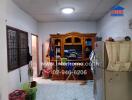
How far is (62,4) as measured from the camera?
166 inches

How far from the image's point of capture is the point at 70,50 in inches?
263

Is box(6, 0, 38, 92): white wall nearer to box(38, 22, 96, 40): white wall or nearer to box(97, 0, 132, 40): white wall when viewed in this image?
box(38, 22, 96, 40): white wall

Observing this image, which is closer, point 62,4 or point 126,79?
point 126,79

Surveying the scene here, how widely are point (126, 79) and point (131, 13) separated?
1449 millimetres

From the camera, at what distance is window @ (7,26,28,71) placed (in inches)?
144

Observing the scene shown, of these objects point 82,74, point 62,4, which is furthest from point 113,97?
point 82,74

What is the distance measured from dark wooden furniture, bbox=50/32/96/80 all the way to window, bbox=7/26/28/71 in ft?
5.72

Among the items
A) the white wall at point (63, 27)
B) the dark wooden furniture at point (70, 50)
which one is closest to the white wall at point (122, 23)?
the dark wooden furniture at point (70, 50)

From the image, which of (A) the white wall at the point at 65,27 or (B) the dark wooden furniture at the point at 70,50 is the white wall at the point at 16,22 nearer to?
(B) the dark wooden furniture at the point at 70,50

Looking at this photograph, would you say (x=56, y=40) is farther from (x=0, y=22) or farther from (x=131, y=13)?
(x=0, y=22)

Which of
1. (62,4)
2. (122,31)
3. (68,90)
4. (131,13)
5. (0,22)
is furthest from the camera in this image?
(68,90)

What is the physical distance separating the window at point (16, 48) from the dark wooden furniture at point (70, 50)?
5.72 ft

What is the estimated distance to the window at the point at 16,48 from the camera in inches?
144

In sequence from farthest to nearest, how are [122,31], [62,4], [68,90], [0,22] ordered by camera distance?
[68,90]
[62,4]
[122,31]
[0,22]
